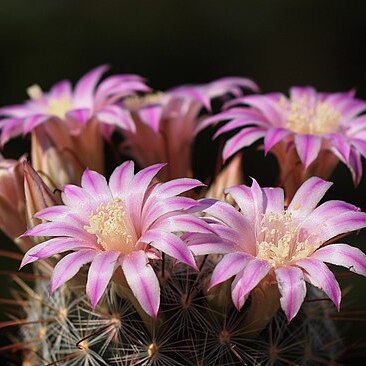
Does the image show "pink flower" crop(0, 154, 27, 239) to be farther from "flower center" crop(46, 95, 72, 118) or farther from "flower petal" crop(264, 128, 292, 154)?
"flower petal" crop(264, 128, 292, 154)

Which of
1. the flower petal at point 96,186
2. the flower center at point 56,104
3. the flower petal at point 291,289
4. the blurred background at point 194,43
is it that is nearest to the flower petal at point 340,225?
the flower petal at point 291,289

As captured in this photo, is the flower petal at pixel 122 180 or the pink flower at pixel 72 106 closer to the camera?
the flower petal at pixel 122 180

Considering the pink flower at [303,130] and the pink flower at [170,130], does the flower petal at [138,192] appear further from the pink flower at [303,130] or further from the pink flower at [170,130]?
the pink flower at [170,130]

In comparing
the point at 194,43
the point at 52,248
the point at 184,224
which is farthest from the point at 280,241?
the point at 194,43

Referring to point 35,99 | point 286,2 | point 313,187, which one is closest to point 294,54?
point 286,2

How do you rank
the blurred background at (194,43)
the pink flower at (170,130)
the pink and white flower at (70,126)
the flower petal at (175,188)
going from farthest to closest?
the blurred background at (194,43) → the pink flower at (170,130) → the pink and white flower at (70,126) → the flower petal at (175,188)

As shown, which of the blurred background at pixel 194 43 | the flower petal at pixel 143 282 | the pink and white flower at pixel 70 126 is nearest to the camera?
the flower petal at pixel 143 282

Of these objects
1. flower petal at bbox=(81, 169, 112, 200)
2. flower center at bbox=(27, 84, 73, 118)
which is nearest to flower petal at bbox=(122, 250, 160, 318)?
flower petal at bbox=(81, 169, 112, 200)
